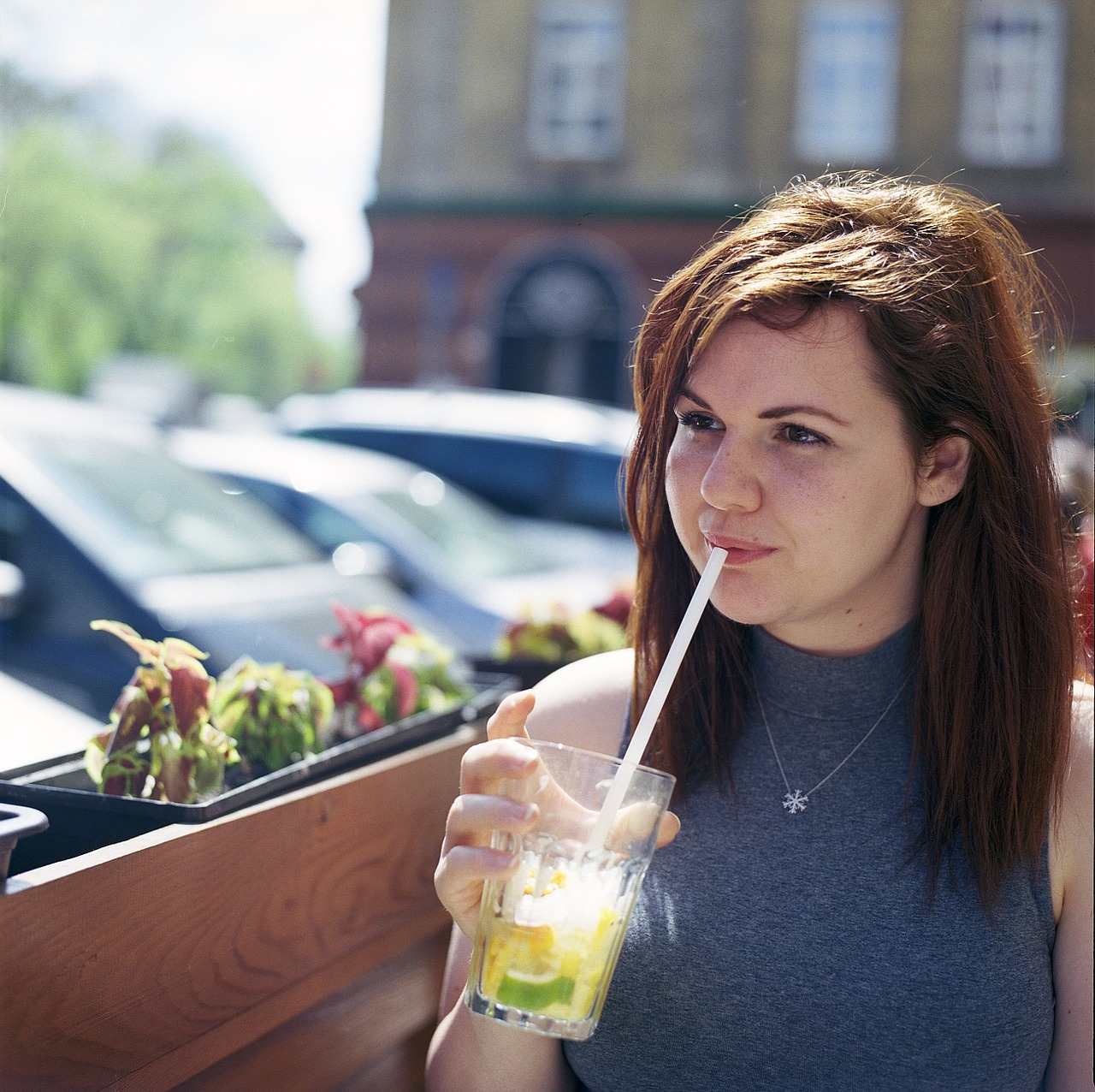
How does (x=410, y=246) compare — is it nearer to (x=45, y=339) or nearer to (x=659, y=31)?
(x=659, y=31)

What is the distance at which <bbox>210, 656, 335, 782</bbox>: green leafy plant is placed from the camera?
1.66 meters

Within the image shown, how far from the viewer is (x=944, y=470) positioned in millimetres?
1516

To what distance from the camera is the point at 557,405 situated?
747 centimetres

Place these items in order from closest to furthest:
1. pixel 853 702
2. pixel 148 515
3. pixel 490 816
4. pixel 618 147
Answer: pixel 490 816 → pixel 853 702 → pixel 148 515 → pixel 618 147

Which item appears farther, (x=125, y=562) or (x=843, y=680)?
(x=125, y=562)

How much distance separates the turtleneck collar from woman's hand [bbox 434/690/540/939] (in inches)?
20.8

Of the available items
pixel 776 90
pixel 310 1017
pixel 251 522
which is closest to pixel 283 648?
pixel 251 522

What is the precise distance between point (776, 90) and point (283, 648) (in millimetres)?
11741

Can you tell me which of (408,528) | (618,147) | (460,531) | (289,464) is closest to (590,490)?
(460,531)

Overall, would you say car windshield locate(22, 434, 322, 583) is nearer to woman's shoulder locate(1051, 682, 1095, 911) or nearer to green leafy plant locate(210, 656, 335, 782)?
green leafy plant locate(210, 656, 335, 782)

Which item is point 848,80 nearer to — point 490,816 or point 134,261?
point 490,816

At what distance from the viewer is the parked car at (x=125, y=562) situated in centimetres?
301

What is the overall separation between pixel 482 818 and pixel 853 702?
0.64 metres

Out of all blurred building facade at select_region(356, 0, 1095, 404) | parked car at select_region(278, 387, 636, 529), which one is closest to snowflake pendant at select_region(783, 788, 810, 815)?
parked car at select_region(278, 387, 636, 529)
